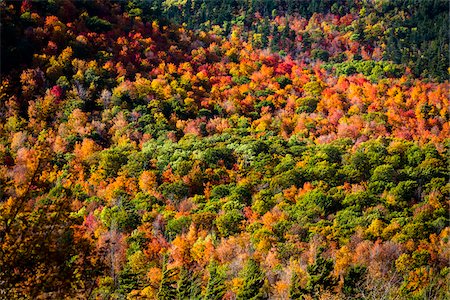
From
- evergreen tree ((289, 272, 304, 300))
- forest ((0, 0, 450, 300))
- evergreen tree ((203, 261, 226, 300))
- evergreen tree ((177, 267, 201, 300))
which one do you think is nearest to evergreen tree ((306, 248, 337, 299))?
forest ((0, 0, 450, 300))

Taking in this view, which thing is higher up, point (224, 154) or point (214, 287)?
point (214, 287)

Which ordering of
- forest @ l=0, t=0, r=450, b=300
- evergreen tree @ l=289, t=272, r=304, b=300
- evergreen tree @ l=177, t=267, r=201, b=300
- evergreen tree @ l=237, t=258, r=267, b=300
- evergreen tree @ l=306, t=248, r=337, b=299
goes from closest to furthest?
evergreen tree @ l=289, t=272, r=304, b=300, evergreen tree @ l=177, t=267, r=201, b=300, evergreen tree @ l=306, t=248, r=337, b=299, evergreen tree @ l=237, t=258, r=267, b=300, forest @ l=0, t=0, r=450, b=300

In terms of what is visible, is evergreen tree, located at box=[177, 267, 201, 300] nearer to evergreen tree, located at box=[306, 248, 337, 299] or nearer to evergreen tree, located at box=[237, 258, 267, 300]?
evergreen tree, located at box=[237, 258, 267, 300]

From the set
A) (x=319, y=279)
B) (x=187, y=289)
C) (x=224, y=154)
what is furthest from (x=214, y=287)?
(x=224, y=154)

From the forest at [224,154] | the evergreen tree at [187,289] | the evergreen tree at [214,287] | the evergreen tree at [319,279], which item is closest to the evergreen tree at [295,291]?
the forest at [224,154]

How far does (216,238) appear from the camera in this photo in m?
61.4

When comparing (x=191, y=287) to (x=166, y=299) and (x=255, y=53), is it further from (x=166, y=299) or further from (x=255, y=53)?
(x=255, y=53)

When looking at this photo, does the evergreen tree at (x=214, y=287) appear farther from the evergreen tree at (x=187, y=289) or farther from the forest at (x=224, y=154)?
the evergreen tree at (x=187, y=289)

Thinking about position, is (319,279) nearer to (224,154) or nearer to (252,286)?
(252,286)

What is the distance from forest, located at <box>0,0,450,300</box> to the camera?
4328 cm

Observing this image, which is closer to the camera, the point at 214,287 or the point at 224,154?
the point at 214,287

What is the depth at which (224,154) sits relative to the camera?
79.7m

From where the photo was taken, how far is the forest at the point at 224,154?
142ft

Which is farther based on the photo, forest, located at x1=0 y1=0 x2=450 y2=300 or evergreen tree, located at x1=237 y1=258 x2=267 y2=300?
forest, located at x1=0 y1=0 x2=450 y2=300
